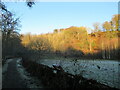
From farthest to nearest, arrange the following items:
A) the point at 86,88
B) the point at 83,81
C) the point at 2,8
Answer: the point at 2,8, the point at 83,81, the point at 86,88

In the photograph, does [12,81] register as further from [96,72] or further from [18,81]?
[96,72]

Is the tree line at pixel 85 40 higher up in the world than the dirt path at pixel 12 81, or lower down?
higher up

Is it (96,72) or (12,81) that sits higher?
(12,81)

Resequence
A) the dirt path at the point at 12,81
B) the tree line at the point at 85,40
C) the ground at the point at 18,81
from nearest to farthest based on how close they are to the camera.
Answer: the dirt path at the point at 12,81 → the ground at the point at 18,81 → the tree line at the point at 85,40

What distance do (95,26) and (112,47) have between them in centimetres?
2198

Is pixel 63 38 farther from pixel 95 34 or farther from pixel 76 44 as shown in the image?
pixel 95 34

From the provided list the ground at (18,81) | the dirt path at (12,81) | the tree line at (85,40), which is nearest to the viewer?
the dirt path at (12,81)

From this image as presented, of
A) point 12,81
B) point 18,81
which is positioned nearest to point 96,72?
point 18,81

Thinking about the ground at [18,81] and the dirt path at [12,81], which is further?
the ground at [18,81]

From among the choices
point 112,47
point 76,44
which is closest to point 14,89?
point 112,47

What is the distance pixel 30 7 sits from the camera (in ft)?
29.6

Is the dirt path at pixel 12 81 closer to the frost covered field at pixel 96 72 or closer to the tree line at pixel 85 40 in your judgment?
the frost covered field at pixel 96 72

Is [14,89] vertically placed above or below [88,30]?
below

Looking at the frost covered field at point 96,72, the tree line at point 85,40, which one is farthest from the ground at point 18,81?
the tree line at point 85,40
